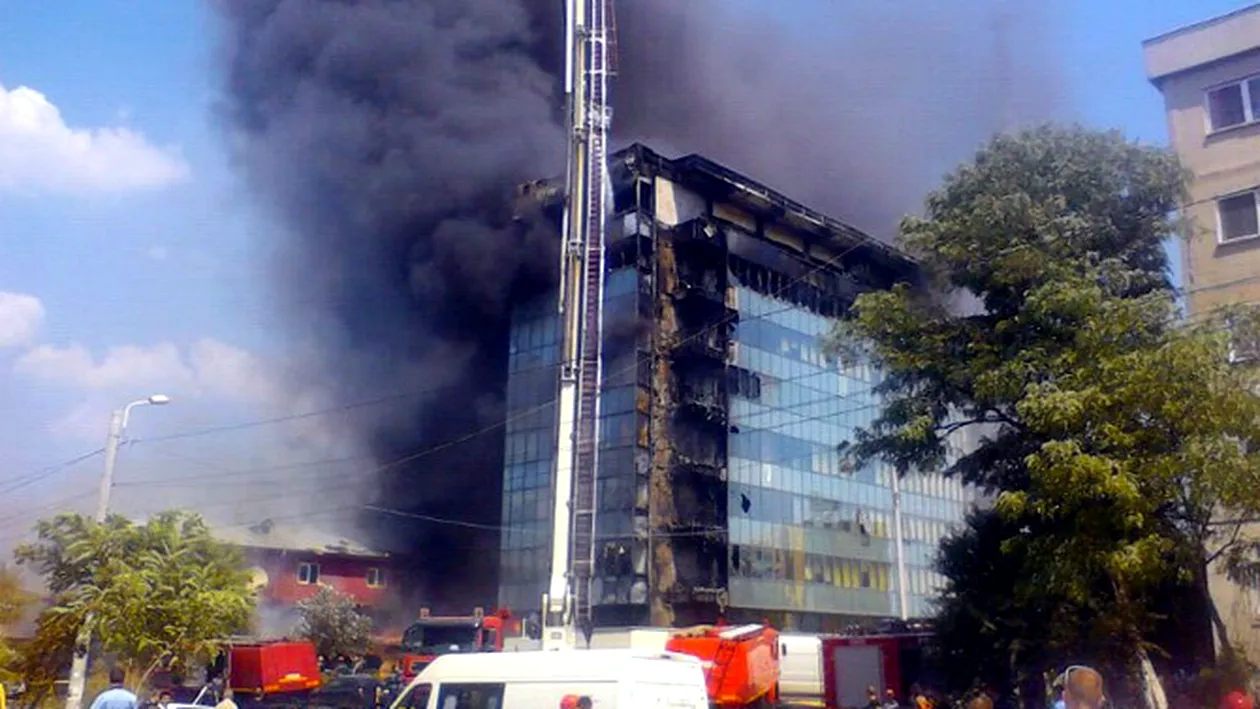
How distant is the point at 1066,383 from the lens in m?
15.1

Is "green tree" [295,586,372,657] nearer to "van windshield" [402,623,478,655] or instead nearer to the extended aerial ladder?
"van windshield" [402,623,478,655]

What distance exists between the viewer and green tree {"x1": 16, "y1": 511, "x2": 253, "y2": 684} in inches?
693

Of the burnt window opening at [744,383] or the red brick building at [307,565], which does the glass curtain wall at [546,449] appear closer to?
the red brick building at [307,565]

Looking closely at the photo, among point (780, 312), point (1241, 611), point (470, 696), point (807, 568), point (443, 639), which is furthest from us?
point (780, 312)

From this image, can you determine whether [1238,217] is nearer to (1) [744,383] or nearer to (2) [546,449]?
(1) [744,383]

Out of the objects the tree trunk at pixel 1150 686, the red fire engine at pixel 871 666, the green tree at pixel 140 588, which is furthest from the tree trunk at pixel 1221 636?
the green tree at pixel 140 588

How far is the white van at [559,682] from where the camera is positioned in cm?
999

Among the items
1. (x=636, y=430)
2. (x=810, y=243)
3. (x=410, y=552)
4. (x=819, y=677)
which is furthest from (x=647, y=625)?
(x=810, y=243)

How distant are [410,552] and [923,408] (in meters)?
29.6

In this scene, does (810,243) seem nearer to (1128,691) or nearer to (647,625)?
(647,625)

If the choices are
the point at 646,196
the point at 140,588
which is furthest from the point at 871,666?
the point at 646,196

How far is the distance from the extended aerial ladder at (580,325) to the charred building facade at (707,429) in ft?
65.7

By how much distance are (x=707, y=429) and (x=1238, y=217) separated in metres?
29.3

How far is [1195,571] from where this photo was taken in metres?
14.9
